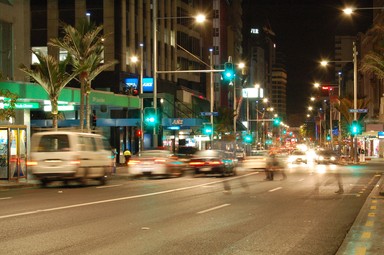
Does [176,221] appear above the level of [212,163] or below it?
below

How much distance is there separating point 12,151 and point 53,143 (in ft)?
12.0

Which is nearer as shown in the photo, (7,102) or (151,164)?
(7,102)

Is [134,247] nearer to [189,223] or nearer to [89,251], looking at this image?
[89,251]

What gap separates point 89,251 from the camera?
402 inches

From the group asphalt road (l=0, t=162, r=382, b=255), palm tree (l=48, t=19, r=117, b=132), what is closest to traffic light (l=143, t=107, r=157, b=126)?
palm tree (l=48, t=19, r=117, b=132)

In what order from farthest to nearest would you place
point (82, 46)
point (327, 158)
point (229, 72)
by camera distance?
point (327, 158), point (82, 46), point (229, 72)

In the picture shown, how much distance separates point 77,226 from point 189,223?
8.21 feet

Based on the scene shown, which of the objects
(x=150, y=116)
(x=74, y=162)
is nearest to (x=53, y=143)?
(x=74, y=162)

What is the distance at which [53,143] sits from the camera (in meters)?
25.4

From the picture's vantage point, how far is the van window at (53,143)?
25.3 m

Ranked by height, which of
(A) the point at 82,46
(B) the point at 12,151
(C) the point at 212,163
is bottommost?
(C) the point at 212,163

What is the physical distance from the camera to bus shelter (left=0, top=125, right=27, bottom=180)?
89.0 ft

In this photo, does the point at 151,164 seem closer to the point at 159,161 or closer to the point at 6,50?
the point at 159,161

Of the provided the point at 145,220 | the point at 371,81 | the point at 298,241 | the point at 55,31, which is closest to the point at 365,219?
the point at 298,241
